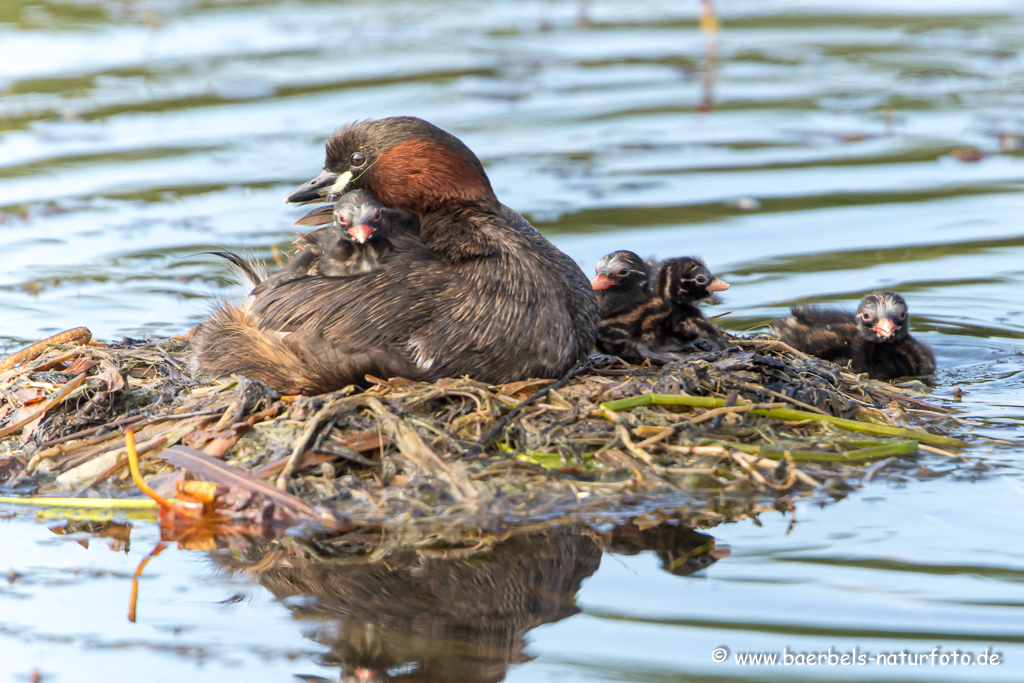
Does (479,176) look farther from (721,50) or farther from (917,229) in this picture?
(721,50)

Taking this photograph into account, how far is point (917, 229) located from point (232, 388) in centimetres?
619

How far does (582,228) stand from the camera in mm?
10180

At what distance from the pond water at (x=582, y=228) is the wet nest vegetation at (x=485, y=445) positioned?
0.27 m

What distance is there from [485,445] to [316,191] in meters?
1.64

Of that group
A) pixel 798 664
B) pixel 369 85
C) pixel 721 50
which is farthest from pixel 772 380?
pixel 721 50

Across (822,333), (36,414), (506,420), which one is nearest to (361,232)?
(506,420)

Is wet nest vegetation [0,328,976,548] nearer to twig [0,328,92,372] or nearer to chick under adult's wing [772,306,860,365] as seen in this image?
twig [0,328,92,372]

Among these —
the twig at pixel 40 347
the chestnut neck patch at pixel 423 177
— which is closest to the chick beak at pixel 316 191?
the chestnut neck patch at pixel 423 177

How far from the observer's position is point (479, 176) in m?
6.28

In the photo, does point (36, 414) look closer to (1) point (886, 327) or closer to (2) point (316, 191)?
(2) point (316, 191)

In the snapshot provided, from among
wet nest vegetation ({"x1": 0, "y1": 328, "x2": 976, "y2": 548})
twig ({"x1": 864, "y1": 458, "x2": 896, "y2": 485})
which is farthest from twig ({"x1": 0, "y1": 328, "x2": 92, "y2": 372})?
twig ({"x1": 864, "y1": 458, "x2": 896, "y2": 485})

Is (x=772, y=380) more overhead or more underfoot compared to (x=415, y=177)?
more underfoot

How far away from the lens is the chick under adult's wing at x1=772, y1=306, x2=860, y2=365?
752 centimetres

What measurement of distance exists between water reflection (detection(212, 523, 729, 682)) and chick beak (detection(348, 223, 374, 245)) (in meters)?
1.41
